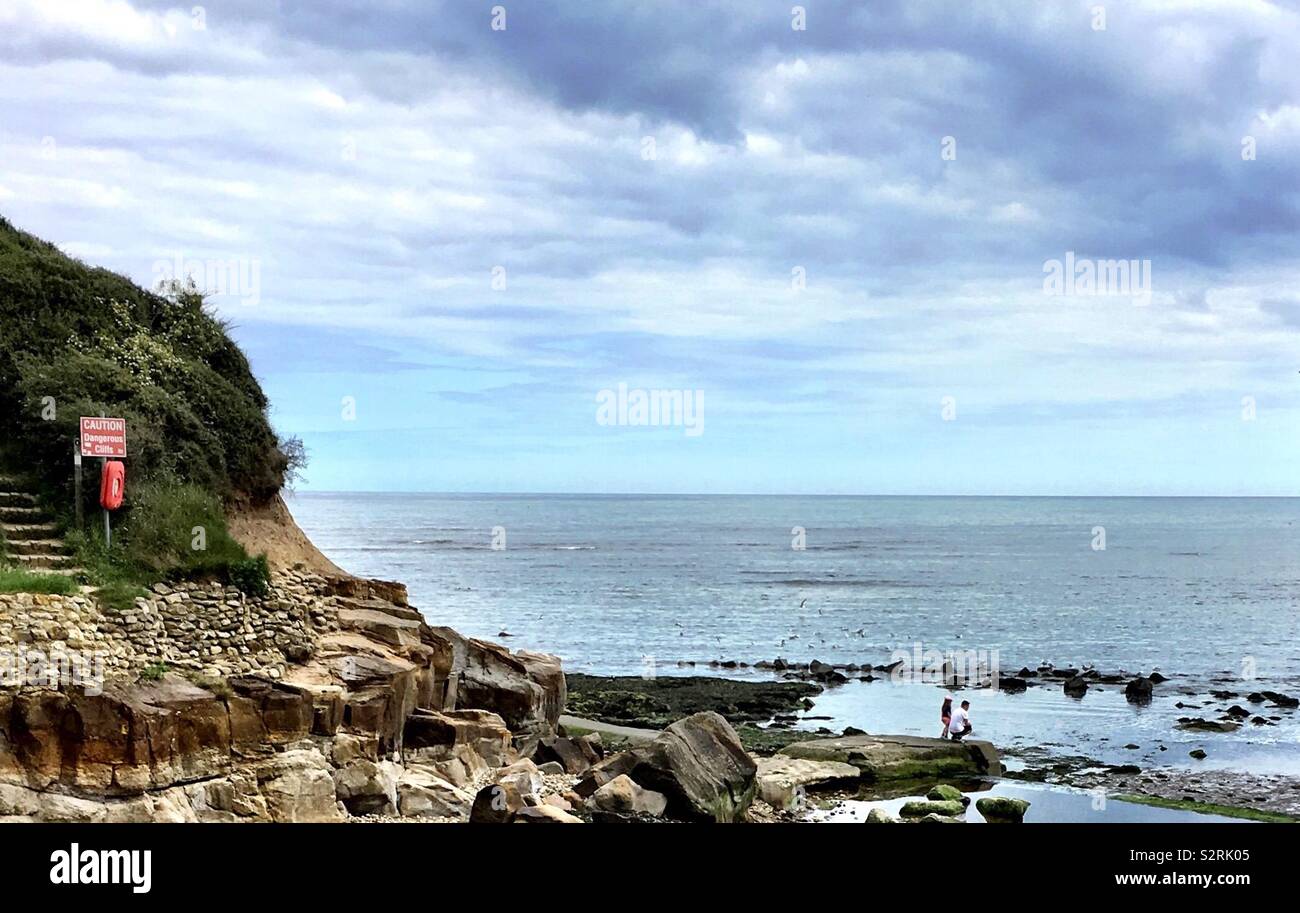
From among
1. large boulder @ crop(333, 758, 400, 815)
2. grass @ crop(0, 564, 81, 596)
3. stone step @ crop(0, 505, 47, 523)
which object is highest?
stone step @ crop(0, 505, 47, 523)

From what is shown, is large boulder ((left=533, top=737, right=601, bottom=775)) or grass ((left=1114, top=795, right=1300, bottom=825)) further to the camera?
large boulder ((left=533, top=737, right=601, bottom=775))

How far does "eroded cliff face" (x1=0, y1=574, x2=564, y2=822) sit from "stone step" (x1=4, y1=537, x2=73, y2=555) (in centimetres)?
A: 228

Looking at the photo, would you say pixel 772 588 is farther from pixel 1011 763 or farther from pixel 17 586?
pixel 17 586

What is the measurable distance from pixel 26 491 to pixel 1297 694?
43532 mm

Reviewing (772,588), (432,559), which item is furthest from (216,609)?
(432,559)

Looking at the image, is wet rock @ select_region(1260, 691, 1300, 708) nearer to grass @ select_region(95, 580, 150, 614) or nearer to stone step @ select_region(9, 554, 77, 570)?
grass @ select_region(95, 580, 150, 614)

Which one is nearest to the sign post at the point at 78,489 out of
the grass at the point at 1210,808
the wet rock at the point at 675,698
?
the wet rock at the point at 675,698

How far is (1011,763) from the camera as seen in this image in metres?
33.7

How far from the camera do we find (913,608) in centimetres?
7719

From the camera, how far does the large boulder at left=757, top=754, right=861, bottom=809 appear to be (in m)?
25.9

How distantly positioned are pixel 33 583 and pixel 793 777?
16991 mm

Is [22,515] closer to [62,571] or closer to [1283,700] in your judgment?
[62,571]

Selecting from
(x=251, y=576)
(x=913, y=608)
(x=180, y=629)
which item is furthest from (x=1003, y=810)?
(x=913, y=608)

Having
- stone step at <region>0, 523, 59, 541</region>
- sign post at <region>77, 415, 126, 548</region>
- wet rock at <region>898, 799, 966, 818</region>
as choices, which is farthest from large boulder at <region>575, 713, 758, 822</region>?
stone step at <region>0, 523, 59, 541</region>
